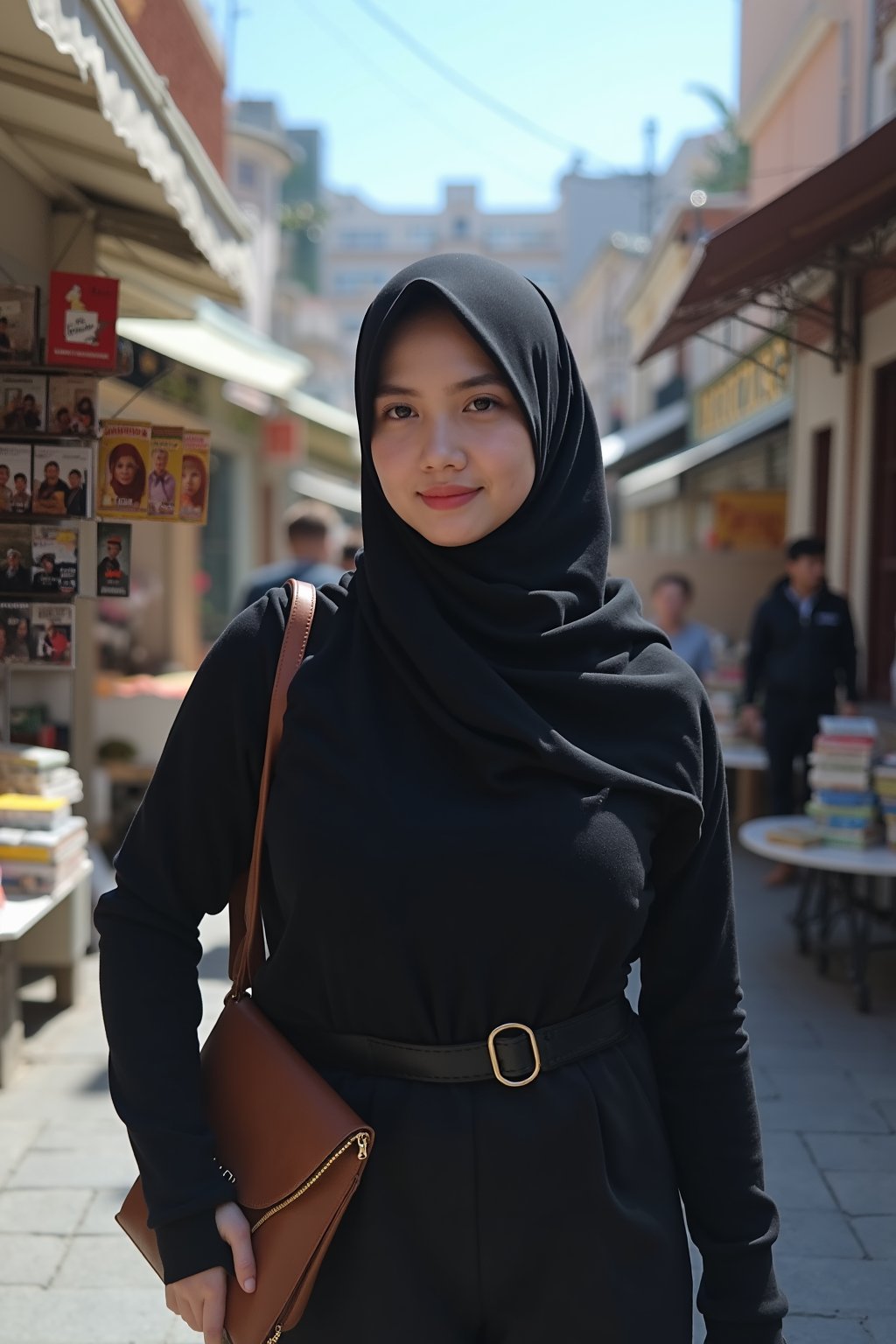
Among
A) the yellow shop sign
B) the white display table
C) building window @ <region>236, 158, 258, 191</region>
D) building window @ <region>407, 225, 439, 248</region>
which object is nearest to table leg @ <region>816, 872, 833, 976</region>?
the white display table

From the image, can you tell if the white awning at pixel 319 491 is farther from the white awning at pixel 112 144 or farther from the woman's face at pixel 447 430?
the woman's face at pixel 447 430

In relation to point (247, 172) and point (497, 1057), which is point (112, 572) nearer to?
point (497, 1057)

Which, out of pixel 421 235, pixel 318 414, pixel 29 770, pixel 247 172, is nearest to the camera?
pixel 29 770

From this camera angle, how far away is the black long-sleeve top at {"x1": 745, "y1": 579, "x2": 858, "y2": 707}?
24.7 feet

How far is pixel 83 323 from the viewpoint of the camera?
8.66 feet

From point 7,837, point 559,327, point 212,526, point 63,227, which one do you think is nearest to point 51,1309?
point 7,837

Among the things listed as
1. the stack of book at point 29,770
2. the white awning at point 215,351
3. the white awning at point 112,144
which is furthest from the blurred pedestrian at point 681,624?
the stack of book at point 29,770

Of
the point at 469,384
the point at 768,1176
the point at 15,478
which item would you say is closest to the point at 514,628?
the point at 469,384

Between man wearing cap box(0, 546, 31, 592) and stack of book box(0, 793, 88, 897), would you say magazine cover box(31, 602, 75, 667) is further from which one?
stack of book box(0, 793, 88, 897)

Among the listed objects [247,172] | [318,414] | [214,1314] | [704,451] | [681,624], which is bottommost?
[214,1314]

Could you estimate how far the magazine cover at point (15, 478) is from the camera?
261cm

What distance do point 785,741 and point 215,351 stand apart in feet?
16.2

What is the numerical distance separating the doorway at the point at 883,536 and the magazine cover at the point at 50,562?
21.6 ft

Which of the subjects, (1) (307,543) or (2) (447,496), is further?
(1) (307,543)
